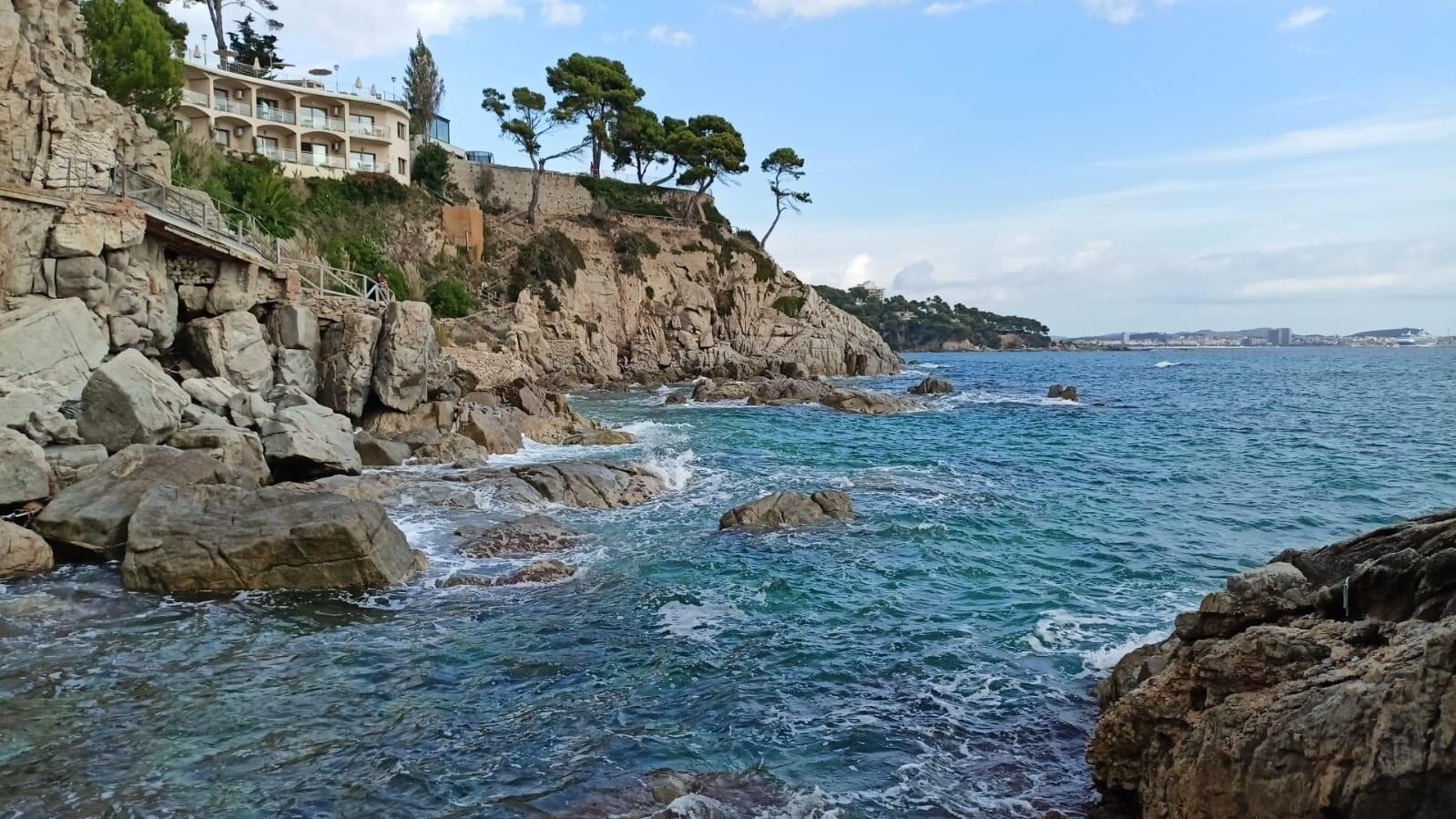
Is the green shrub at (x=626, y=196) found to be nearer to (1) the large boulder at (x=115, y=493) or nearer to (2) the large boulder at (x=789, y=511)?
(2) the large boulder at (x=789, y=511)

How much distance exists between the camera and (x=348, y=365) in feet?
90.5

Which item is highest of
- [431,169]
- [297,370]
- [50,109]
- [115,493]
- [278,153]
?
[431,169]

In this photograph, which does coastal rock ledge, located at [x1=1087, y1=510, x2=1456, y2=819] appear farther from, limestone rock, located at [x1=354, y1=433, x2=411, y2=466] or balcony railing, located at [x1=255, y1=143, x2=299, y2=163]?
balcony railing, located at [x1=255, y1=143, x2=299, y2=163]

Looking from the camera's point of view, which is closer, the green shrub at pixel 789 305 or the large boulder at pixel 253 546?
the large boulder at pixel 253 546

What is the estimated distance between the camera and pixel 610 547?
1712 centimetres

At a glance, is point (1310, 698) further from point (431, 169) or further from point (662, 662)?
point (431, 169)

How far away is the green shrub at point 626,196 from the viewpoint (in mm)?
72312

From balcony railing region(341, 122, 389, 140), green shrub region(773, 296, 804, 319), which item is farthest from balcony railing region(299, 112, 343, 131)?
green shrub region(773, 296, 804, 319)

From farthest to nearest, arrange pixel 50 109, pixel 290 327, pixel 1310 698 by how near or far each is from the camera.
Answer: pixel 290 327 < pixel 50 109 < pixel 1310 698

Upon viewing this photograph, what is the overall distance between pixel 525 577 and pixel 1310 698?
11.6 m

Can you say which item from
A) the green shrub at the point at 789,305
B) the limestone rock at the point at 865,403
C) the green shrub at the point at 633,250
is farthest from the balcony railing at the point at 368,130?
the limestone rock at the point at 865,403

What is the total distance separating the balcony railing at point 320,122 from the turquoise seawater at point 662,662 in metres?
46.1

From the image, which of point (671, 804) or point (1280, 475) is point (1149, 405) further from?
point (671, 804)

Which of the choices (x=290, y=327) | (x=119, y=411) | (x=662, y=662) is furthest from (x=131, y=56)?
(x=662, y=662)
